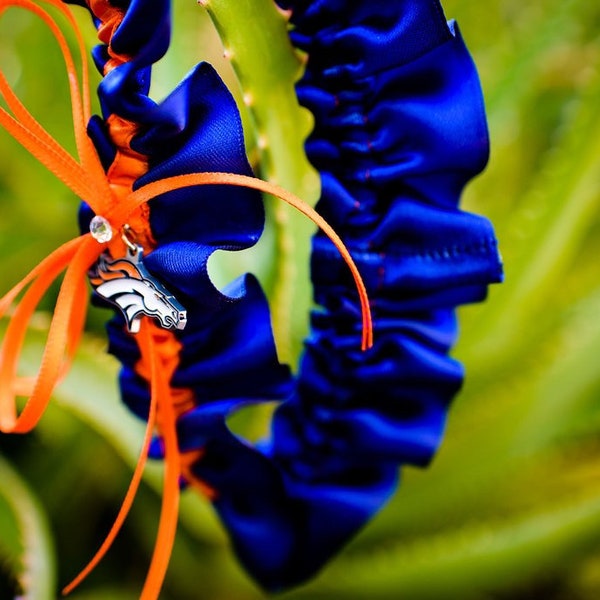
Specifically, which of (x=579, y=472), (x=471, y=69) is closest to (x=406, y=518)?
(x=579, y=472)

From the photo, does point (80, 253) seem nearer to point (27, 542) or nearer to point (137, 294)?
point (137, 294)

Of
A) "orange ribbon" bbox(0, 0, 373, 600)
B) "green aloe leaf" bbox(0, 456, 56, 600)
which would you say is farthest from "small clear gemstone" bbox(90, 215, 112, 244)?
"green aloe leaf" bbox(0, 456, 56, 600)

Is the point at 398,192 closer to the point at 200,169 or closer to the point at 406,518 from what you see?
the point at 200,169

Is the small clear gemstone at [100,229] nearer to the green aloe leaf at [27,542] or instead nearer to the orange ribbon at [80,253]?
the orange ribbon at [80,253]

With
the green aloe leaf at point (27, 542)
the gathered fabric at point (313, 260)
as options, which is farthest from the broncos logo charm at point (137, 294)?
the green aloe leaf at point (27, 542)

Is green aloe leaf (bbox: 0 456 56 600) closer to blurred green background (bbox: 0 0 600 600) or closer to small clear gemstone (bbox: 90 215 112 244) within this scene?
blurred green background (bbox: 0 0 600 600)

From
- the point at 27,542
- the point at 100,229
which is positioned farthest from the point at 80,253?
the point at 27,542

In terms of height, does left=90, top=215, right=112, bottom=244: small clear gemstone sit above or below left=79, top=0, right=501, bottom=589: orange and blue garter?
above
